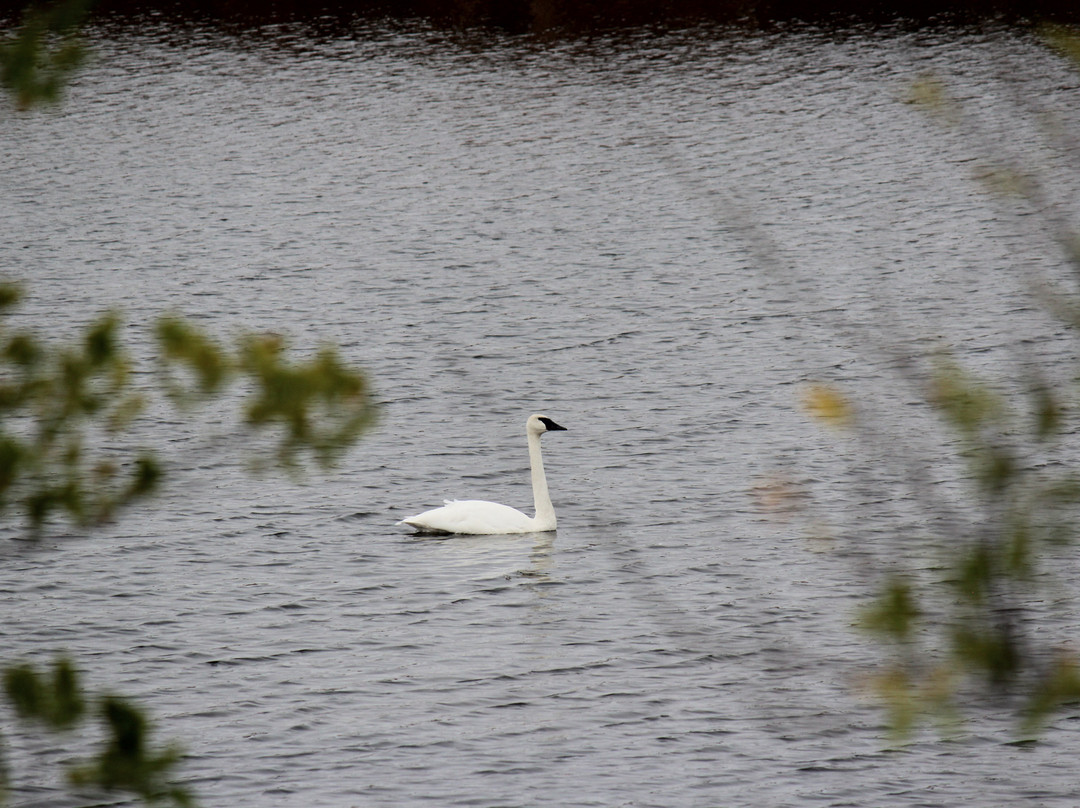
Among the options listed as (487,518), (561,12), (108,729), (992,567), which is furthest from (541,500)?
(561,12)

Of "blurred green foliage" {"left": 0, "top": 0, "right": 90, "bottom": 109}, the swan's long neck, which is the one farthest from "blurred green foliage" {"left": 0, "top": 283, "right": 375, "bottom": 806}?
the swan's long neck

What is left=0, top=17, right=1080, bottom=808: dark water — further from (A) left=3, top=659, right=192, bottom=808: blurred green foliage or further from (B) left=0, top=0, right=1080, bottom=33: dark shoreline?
(B) left=0, top=0, right=1080, bottom=33: dark shoreline

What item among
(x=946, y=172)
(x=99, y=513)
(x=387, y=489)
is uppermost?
(x=99, y=513)

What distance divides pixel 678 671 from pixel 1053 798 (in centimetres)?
385

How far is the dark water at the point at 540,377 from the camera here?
13.2 m

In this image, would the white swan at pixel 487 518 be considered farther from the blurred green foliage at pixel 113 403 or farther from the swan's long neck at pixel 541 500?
the blurred green foliage at pixel 113 403

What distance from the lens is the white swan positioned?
18922 mm

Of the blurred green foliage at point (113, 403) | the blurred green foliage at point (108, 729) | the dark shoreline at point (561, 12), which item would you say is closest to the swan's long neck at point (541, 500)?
the blurred green foliage at point (113, 403)

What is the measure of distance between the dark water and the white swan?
20 centimetres

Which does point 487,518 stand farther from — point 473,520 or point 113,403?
point 113,403

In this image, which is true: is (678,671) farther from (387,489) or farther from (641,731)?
(387,489)

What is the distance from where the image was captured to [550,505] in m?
19.3

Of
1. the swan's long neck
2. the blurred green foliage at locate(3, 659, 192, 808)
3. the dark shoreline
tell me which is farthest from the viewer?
the dark shoreline

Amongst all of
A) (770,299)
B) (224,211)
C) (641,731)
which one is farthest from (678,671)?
(224,211)
